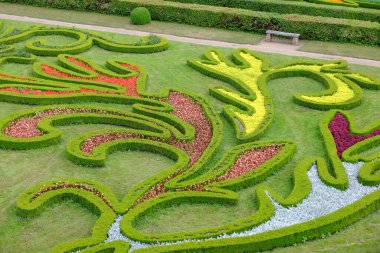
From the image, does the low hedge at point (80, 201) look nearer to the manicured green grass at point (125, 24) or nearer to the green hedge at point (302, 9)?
the manicured green grass at point (125, 24)

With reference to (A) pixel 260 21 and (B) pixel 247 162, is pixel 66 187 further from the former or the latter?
(A) pixel 260 21

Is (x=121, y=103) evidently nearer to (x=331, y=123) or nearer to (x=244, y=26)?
(x=331, y=123)

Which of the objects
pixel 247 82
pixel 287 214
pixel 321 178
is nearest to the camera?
pixel 287 214

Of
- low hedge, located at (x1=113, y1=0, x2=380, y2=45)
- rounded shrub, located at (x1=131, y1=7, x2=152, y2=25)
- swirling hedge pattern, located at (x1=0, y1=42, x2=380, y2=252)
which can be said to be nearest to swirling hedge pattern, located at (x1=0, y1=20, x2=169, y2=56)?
swirling hedge pattern, located at (x1=0, y1=42, x2=380, y2=252)

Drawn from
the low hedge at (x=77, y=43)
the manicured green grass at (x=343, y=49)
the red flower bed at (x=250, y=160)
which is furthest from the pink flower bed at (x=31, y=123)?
the manicured green grass at (x=343, y=49)

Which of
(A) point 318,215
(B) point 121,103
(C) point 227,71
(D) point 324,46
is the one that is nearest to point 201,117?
(B) point 121,103

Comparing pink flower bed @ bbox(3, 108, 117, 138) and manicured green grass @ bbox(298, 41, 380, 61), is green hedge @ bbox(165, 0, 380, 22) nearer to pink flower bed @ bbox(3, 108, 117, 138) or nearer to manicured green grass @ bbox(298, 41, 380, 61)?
manicured green grass @ bbox(298, 41, 380, 61)
